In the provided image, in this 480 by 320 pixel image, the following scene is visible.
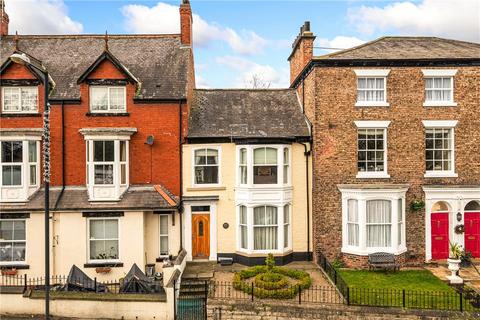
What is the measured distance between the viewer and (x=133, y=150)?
20047 millimetres

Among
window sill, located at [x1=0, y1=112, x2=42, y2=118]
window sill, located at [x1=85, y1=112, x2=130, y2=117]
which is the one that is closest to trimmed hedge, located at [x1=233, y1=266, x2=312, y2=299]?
window sill, located at [x1=85, y1=112, x2=130, y2=117]

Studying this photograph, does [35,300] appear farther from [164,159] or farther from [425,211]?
[425,211]

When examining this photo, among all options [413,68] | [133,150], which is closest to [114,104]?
[133,150]

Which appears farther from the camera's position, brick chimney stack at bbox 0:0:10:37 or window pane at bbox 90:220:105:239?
brick chimney stack at bbox 0:0:10:37

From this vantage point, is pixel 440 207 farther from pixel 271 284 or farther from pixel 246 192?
pixel 271 284

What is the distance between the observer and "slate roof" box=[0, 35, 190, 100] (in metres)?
20.4

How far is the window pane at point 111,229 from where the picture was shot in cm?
1888

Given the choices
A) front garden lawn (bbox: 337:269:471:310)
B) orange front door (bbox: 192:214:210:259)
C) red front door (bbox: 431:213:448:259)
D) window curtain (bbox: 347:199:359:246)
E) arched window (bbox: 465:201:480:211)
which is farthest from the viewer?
orange front door (bbox: 192:214:210:259)

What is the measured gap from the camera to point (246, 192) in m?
20.0

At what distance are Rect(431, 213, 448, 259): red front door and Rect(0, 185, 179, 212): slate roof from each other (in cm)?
1325

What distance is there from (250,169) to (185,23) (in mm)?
9997

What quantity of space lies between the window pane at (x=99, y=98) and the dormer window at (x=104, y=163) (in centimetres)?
160

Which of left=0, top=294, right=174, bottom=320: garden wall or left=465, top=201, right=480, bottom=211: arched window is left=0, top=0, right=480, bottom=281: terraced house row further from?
Result: left=0, top=294, right=174, bottom=320: garden wall

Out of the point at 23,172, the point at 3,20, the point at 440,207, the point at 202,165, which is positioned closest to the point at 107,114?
the point at 23,172
